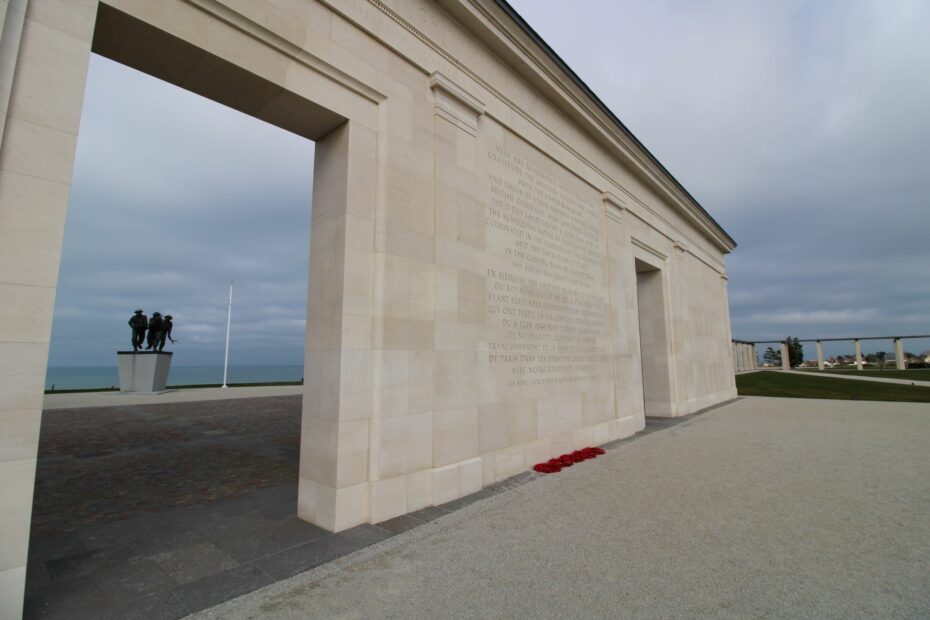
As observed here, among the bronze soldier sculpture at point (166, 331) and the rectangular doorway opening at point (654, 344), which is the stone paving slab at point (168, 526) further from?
the bronze soldier sculpture at point (166, 331)

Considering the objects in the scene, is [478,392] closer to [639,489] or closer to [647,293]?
[639,489]

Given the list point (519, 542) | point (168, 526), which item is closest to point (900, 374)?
point (519, 542)

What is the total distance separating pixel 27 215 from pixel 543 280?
7468mm

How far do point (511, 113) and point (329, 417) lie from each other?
6.75 m

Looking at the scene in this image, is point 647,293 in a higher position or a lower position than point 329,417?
higher

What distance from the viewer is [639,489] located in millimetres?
6477

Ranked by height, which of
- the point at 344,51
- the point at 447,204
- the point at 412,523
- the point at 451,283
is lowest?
the point at 412,523

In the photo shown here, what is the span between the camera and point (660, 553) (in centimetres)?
429

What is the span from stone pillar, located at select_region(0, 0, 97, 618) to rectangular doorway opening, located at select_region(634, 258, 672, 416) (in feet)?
49.6

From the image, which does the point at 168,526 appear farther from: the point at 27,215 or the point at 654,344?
the point at 654,344

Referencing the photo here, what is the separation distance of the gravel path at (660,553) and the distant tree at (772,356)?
273 feet

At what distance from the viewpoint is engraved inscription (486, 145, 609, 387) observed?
25.6 ft

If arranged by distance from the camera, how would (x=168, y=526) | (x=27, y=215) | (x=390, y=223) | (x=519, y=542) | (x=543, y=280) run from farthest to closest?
(x=543, y=280) → (x=390, y=223) → (x=168, y=526) → (x=519, y=542) → (x=27, y=215)

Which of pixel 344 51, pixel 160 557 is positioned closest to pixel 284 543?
pixel 160 557
